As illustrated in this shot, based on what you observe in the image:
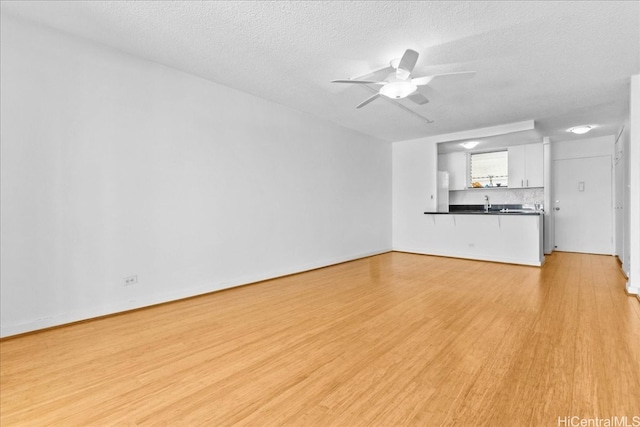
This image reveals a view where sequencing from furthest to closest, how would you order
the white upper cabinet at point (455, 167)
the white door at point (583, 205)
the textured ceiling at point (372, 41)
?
1. the white upper cabinet at point (455, 167)
2. the white door at point (583, 205)
3. the textured ceiling at point (372, 41)

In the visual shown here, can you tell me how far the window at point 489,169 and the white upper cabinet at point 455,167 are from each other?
19 centimetres

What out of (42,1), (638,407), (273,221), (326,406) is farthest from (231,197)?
(638,407)

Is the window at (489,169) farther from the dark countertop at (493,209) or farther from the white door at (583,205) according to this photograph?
the white door at (583,205)

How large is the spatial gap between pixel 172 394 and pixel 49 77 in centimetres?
302

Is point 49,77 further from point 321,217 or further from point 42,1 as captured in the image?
point 321,217

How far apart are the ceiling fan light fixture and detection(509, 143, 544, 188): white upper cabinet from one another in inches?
200

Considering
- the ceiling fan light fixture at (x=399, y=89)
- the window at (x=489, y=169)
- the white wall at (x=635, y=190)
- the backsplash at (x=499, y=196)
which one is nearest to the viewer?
the ceiling fan light fixture at (x=399, y=89)

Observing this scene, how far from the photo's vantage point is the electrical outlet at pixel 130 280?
3174 mm

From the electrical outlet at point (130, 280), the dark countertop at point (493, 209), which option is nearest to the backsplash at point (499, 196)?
the dark countertop at point (493, 209)

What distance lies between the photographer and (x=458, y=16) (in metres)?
2.53

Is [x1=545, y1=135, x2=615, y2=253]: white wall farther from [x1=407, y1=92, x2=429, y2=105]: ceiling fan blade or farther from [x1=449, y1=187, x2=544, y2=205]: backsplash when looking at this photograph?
[x1=407, y1=92, x2=429, y2=105]: ceiling fan blade

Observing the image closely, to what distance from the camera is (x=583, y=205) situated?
22.6ft

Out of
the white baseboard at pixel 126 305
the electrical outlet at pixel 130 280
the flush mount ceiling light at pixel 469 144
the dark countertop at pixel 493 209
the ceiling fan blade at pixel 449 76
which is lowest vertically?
the white baseboard at pixel 126 305

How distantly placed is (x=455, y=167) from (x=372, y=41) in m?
5.62
